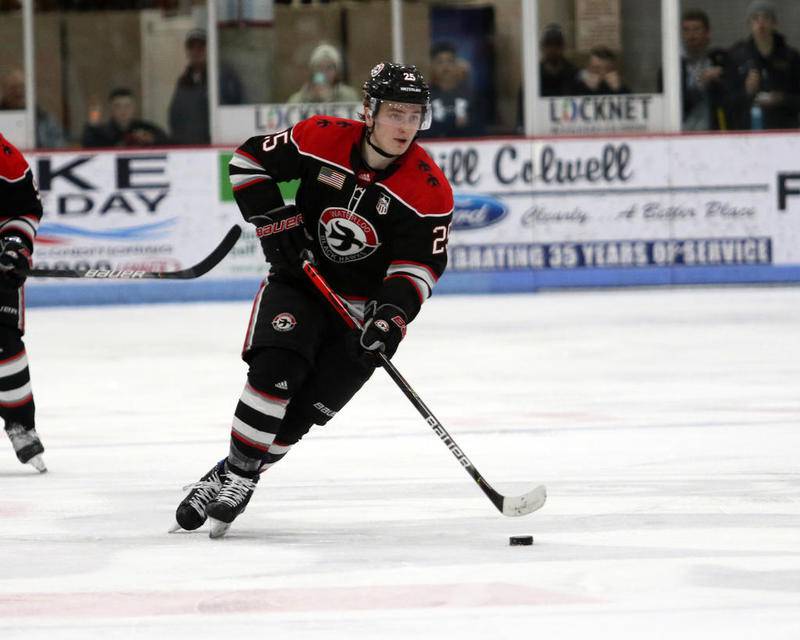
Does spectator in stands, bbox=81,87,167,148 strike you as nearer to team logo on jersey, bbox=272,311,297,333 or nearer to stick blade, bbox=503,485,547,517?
team logo on jersey, bbox=272,311,297,333

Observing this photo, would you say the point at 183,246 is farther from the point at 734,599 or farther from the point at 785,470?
the point at 734,599

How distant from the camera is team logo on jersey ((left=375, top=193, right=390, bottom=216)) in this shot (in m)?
3.88

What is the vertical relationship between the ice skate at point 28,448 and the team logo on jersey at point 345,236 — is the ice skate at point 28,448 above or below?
below

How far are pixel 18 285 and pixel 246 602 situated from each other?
1.97m

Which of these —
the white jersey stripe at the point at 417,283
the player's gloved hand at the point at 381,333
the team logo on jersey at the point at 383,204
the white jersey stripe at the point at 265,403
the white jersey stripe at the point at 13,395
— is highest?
the team logo on jersey at the point at 383,204

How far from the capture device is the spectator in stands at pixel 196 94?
11.2 meters

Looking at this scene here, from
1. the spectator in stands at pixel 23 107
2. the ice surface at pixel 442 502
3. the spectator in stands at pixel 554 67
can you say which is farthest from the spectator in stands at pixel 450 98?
the ice surface at pixel 442 502

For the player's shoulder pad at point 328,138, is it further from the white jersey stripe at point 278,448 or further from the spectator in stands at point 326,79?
the spectator in stands at point 326,79

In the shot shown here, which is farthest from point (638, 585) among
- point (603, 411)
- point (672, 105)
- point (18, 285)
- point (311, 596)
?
point (672, 105)

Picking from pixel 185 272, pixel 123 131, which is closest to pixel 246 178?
pixel 185 272

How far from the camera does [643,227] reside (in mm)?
10766

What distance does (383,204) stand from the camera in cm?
388

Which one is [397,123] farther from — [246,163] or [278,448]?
[278,448]

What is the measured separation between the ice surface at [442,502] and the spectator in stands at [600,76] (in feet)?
11.1
